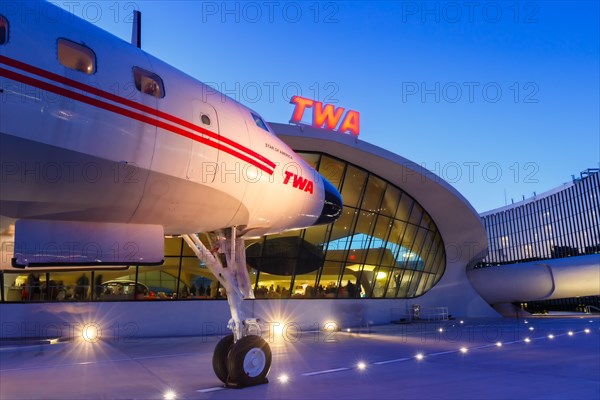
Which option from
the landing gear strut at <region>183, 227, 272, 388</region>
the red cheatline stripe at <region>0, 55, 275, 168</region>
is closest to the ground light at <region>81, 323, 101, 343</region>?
the landing gear strut at <region>183, 227, 272, 388</region>

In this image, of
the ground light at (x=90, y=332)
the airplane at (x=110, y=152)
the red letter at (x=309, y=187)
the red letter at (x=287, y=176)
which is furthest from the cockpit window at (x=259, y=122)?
the ground light at (x=90, y=332)

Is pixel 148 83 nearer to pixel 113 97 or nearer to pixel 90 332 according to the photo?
pixel 113 97

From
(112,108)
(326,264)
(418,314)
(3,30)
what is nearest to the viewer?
(3,30)

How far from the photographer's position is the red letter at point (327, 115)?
2719 centimetres

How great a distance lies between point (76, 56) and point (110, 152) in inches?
49.6

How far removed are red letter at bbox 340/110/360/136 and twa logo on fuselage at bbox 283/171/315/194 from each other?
18.0 m

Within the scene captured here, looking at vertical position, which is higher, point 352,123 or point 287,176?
point 352,123

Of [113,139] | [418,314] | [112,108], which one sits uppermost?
[112,108]

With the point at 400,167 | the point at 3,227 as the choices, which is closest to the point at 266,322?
the point at 400,167

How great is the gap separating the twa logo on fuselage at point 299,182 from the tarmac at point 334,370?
3.94 meters

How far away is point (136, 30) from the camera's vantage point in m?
8.81

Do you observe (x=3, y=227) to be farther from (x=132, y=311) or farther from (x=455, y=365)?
(x=132, y=311)

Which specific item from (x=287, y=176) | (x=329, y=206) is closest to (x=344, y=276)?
(x=329, y=206)

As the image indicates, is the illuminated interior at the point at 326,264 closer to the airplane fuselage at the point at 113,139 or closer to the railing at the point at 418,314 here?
the railing at the point at 418,314
